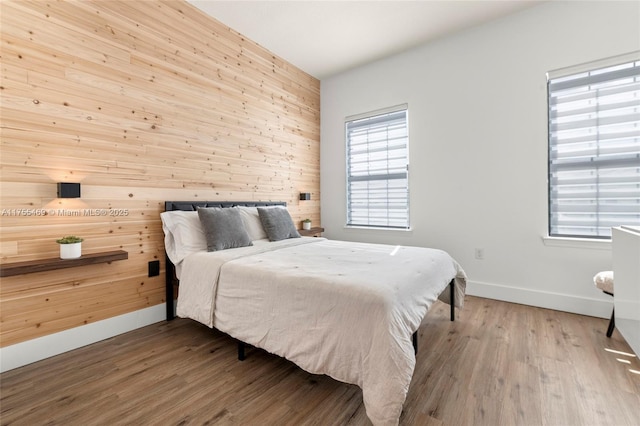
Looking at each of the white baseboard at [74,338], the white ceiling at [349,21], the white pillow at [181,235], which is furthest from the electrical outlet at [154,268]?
the white ceiling at [349,21]

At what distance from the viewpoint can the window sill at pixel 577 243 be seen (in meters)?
2.68

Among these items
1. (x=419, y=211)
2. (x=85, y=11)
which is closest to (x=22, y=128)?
(x=85, y=11)

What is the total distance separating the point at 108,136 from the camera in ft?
7.76

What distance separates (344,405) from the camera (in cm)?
156

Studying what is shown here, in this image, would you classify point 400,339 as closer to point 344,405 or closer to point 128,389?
point 344,405

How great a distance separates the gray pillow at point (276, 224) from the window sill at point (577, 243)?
269cm

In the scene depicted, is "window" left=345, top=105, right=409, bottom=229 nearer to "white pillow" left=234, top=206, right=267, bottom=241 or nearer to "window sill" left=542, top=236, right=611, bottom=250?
"window sill" left=542, top=236, right=611, bottom=250

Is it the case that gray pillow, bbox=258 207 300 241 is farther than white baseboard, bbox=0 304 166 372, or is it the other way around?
gray pillow, bbox=258 207 300 241

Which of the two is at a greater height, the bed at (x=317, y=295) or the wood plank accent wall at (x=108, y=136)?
the wood plank accent wall at (x=108, y=136)

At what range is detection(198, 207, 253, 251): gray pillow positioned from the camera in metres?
2.57

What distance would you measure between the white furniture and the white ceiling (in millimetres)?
2523

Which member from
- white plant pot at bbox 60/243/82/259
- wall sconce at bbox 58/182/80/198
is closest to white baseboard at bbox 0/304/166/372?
white plant pot at bbox 60/243/82/259

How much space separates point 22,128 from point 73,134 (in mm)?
275

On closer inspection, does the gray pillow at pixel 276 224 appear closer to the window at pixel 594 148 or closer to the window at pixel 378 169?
the window at pixel 378 169
